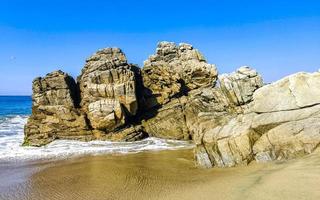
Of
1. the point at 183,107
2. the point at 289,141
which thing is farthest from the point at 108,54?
the point at 289,141

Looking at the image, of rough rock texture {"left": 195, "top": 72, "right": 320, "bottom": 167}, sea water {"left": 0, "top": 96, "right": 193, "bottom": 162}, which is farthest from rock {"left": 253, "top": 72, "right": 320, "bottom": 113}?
sea water {"left": 0, "top": 96, "right": 193, "bottom": 162}

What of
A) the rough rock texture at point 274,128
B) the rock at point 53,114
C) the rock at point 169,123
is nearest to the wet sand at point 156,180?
the rough rock texture at point 274,128

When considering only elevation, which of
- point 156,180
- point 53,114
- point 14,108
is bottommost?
point 156,180

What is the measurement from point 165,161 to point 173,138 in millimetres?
8951

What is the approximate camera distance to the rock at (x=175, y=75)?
3114 cm

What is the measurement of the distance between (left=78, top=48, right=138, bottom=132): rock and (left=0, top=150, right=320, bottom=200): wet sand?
7434 millimetres

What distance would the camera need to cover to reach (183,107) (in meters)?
30.0

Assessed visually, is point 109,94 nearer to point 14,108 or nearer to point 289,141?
point 289,141

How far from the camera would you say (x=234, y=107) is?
2000cm

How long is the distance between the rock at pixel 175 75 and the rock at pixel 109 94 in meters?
2.90

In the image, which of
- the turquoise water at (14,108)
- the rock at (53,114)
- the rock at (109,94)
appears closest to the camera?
the rock at (109,94)

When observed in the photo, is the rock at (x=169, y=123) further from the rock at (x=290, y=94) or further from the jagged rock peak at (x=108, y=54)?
the rock at (x=290, y=94)

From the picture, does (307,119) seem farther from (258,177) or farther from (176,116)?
(176,116)

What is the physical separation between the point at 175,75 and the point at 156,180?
16820 millimetres
